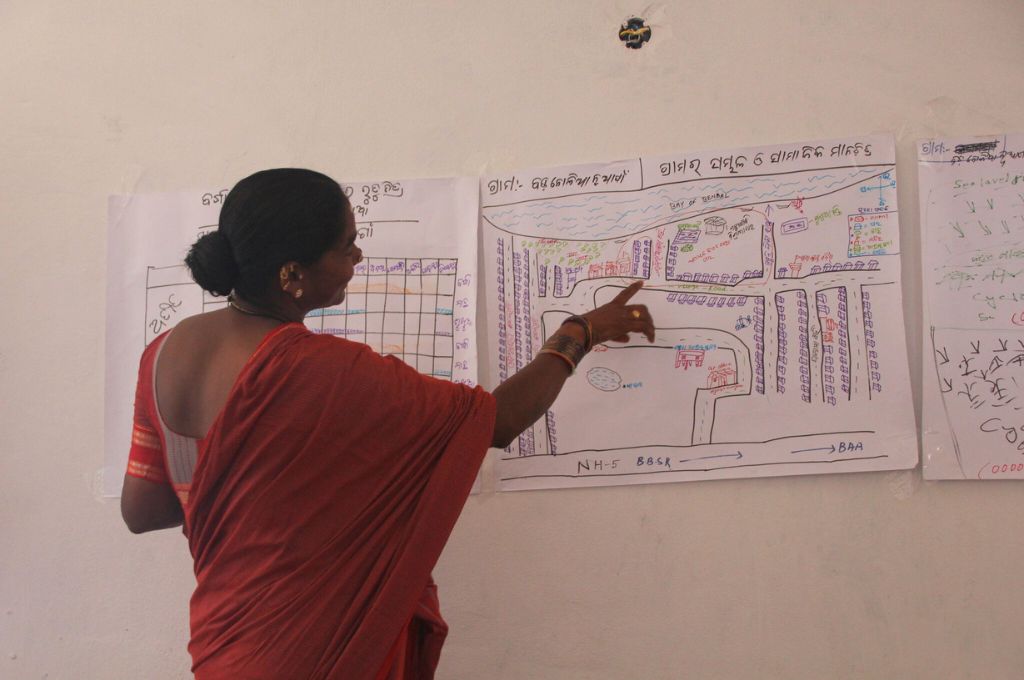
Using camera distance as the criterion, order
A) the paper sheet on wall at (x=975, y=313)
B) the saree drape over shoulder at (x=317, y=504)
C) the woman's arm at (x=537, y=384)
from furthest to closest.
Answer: the paper sheet on wall at (x=975, y=313), the woman's arm at (x=537, y=384), the saree drape over shoulder at (x=317, y=504)

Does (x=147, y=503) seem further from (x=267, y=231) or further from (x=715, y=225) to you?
(x=715, y=225)

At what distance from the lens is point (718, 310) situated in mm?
1672

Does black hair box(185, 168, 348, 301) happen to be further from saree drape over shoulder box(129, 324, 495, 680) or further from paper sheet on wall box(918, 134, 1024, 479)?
paper sheet on wall box(918, 134, 1024, 479)

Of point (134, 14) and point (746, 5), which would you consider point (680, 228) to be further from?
point (134, 14)

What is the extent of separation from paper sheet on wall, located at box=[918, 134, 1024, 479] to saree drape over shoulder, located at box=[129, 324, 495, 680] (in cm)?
97

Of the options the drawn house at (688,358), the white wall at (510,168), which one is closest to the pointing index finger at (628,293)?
the drawn house at (688,358)

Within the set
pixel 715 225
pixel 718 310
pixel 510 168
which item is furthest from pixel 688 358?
pixel 510 168

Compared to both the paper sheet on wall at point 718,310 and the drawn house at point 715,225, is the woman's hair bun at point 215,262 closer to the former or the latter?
the paper sheet on wall at point 718,310

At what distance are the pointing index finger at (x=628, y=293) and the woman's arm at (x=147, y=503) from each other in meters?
0.93

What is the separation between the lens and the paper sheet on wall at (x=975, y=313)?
159 cm

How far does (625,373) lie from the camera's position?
1692 mm

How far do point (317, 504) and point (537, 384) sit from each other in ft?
1.36

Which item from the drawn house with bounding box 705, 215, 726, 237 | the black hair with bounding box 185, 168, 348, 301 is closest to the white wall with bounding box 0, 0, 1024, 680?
the drawn house with bounding box 705, 215, 726, 237

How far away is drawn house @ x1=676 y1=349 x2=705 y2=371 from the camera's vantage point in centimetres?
167
